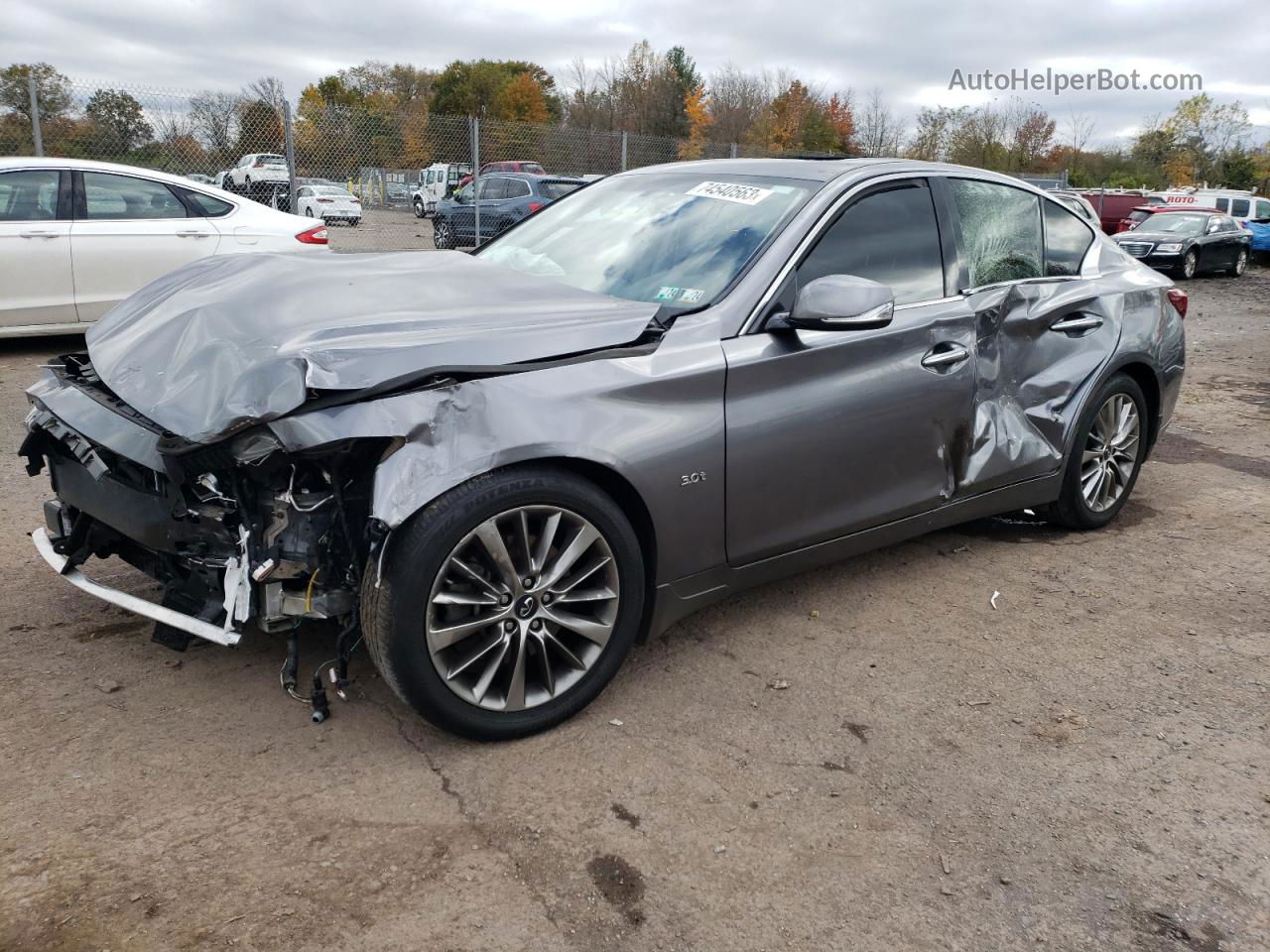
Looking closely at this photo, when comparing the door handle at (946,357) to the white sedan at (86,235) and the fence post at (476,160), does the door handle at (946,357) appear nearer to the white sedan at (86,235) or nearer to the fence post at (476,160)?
the white sedan at (86,235)

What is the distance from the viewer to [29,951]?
2.11 meters

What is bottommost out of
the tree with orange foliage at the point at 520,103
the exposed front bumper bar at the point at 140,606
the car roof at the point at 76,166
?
the exposed front bumper bar at the point at 140,606

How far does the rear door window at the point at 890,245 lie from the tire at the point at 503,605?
122cm

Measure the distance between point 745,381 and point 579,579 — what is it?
838 mm

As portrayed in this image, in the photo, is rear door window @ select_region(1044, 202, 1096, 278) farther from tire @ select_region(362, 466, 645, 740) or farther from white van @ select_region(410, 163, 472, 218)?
white van @ select_region(410, 163, 472, 218)

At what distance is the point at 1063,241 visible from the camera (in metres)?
4.60

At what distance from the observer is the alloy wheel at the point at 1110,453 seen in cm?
471

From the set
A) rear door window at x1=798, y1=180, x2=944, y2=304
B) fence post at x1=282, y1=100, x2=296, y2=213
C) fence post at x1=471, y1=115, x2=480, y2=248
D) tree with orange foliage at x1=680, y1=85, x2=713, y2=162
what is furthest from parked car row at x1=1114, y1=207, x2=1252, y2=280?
tree with orange foliage at x1=680, y1=85, x2=713, y2=162

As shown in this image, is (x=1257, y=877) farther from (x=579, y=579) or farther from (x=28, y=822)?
(x=28, y=822)

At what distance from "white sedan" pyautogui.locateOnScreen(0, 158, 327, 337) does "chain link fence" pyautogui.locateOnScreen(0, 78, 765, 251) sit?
2.95m

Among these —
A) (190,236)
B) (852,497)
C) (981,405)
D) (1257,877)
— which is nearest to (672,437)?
(852,497)

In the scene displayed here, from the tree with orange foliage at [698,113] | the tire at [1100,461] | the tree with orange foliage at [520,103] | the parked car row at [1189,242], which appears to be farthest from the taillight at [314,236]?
the tree with orange foliage at [520,103]

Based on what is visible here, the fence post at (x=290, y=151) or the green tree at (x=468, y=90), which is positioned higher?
the green tree at (x=468, y=90)

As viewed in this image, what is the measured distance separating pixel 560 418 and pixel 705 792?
1090mm
